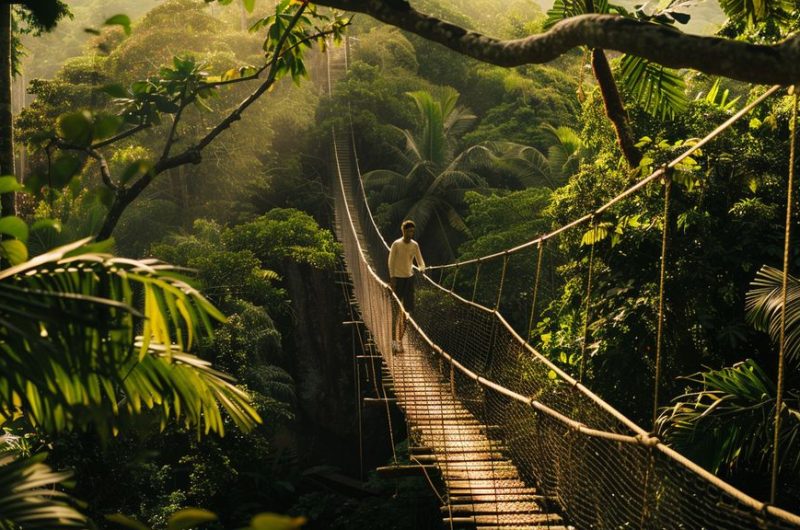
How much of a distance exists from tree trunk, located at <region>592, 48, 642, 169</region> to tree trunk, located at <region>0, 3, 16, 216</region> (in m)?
2.27

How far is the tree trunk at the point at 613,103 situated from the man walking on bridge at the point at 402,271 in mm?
1099

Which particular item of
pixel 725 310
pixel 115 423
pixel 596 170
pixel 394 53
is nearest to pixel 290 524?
pixel 115 423

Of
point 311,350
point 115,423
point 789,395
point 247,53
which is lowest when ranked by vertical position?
point 311,350

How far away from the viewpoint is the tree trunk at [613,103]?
13.1 feet

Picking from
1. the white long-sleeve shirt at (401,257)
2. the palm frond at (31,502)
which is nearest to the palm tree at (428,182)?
the white long-sleeve shirt at (401,257)

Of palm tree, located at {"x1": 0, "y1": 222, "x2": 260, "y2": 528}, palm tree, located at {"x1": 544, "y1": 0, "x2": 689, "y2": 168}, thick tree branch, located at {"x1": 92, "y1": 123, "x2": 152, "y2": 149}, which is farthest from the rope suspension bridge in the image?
thick tree branch, located at {"x1": 92, "y1": 123, "x2": 152, "y2": 149}

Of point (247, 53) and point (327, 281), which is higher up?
point (247, 53)

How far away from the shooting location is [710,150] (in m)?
4.80

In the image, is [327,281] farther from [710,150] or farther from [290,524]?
[290,524]

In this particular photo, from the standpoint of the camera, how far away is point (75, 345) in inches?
56.1

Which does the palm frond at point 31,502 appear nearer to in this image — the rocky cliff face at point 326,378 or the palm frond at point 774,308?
the palm frond at point 774,308

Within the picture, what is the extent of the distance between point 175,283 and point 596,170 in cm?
493

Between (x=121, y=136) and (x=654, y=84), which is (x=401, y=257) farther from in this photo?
(x=121, y=136)

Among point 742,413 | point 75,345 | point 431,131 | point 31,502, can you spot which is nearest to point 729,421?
point 742,413
